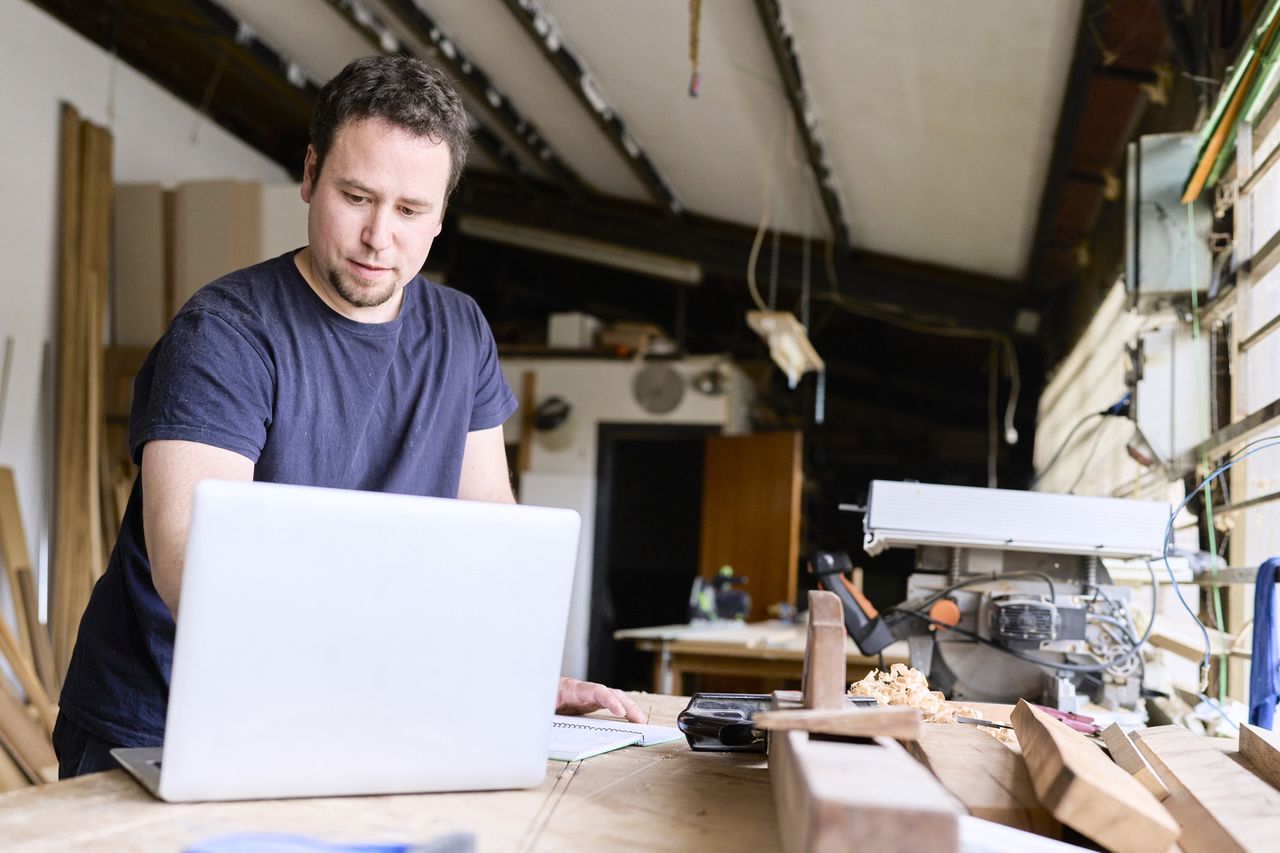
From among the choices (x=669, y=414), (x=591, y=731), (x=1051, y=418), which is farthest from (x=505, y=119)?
(x=591, y=731)

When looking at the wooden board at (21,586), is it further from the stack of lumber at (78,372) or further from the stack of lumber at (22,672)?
the stack of lumber at (78,372)

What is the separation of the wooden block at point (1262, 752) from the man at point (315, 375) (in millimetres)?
752

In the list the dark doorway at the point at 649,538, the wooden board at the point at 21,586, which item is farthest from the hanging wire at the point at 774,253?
the wooden board at the point at 21,586

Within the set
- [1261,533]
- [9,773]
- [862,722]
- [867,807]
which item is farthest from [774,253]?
[867,807]

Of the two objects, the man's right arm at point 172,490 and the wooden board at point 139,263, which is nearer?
the man's right arm at point 172,490

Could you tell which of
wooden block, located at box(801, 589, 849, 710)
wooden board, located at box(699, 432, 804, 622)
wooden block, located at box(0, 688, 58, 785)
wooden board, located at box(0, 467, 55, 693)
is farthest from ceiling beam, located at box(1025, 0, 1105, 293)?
wooden board, located at box(0, 467, 55, 693)

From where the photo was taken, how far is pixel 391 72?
156 centimetres

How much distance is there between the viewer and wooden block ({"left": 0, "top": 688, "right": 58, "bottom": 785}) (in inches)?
165

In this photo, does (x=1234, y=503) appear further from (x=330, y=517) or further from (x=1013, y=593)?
(x=330, y=517)

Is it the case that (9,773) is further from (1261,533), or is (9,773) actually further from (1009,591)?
(1261,533)

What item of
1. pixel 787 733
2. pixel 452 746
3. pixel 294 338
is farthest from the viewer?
pixel 294 338

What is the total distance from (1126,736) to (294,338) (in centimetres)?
115

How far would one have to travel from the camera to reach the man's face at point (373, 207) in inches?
59.6

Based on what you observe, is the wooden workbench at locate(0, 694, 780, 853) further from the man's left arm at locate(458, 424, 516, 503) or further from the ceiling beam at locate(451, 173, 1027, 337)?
the ceiling beam at locate(451, 173, 1027, 337)
